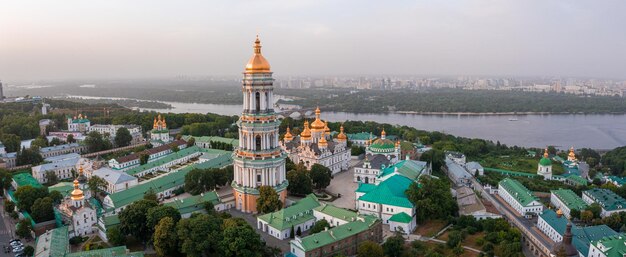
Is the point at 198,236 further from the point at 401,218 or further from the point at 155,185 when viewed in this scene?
the point at 155,185

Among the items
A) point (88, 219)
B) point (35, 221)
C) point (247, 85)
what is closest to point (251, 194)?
point (247, 85)

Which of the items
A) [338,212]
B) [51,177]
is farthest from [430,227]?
[51,177]

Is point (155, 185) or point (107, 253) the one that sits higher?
point (155, 185)

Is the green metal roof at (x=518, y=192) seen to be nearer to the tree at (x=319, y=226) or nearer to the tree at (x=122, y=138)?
the tree at (x=319, y=226)

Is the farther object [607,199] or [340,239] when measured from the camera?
[607,199]

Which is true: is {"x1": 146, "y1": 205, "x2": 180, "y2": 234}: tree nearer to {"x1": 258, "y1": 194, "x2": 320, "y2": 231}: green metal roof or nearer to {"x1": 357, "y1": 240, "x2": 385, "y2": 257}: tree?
{"x1": 258, "y1": 194, "x2": 320, "y2": 231}: green metal roof

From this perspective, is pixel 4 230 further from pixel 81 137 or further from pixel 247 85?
pixel 81 137
